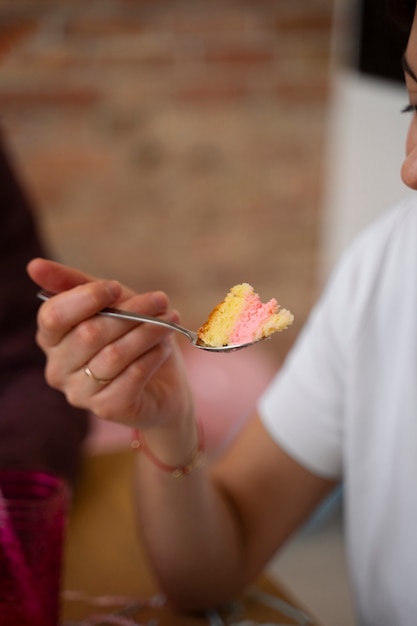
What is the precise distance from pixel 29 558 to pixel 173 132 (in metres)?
2.07

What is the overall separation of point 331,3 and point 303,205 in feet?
2.13

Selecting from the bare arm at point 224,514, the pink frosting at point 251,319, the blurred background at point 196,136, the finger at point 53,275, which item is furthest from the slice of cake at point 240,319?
the blurred background at point 196,136

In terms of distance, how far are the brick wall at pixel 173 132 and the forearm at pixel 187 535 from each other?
5.82 feet

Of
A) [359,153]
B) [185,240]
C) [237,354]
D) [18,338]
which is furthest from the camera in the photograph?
[185,240]

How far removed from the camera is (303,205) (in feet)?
9.20

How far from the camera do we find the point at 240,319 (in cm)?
67

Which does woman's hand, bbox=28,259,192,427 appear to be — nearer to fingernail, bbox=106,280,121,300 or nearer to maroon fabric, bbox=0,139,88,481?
fingernail, bbox=106,280,121,300

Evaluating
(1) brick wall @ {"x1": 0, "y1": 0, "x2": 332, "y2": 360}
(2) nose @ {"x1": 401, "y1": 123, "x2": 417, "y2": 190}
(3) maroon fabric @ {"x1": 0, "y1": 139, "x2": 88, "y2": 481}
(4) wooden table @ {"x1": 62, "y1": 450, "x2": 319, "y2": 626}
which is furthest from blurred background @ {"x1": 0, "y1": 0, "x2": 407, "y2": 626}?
(2) nose @ {"x1": 401, "y1": 123, "x2": 417, "y2": 190}

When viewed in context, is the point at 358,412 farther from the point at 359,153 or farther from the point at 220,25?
the point at 220,25

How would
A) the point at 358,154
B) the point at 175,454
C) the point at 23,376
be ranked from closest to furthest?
the point at 175,454 → the point at 23,376 → the point at 358,154

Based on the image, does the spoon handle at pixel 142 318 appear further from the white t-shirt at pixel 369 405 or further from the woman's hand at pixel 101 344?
the white t-shirt at pixel 369 405

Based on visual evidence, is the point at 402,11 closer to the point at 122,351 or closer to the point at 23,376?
the point at 122,351

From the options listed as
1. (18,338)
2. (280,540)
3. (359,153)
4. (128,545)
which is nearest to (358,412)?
(280,540)

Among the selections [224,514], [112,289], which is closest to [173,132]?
[224,514]
